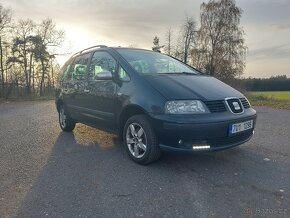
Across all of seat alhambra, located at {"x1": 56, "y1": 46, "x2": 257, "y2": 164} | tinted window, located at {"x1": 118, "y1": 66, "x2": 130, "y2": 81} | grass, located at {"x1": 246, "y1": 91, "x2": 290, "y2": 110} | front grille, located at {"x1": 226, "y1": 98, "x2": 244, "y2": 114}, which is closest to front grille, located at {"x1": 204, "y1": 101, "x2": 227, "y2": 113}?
seat alhambra, located at {"x1": 56, "y1": 46, "x2": 257, "y2": 164}

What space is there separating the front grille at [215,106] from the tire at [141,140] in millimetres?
832

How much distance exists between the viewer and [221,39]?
103ft

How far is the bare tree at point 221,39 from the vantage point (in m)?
30.9

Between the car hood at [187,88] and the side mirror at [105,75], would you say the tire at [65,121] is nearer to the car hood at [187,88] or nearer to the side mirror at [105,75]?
the side mirror at [105,75]

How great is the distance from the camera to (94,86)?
5.23 m

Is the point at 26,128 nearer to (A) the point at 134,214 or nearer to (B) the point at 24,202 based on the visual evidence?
(B) the point at 24,202

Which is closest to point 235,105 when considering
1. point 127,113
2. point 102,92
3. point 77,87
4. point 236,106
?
point 236,106

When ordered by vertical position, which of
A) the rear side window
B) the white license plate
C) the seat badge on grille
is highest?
the rear side window

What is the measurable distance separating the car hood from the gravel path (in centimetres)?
102

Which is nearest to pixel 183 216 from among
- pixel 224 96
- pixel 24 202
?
pixel 24 202

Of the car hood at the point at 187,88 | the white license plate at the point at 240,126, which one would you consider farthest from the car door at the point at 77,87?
the white license plate at the point at 240,126

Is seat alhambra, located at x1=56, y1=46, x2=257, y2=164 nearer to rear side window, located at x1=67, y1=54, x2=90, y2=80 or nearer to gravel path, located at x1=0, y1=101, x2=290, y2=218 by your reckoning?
rear side window, located at x1=67, y1=54, x2=90, y2=80

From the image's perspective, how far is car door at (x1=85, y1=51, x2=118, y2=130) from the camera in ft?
15.7

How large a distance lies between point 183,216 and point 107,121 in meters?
2.52
